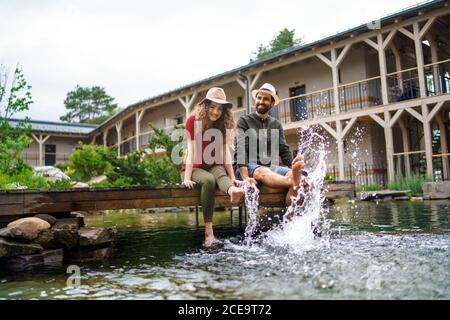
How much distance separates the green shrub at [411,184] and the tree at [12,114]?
34.3 feet

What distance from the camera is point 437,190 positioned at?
9.73m

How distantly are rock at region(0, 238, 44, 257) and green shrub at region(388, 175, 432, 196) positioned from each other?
10.2 m

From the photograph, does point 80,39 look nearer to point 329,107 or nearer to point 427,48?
point 329,107

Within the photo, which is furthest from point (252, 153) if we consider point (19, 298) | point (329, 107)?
point (329, 107)

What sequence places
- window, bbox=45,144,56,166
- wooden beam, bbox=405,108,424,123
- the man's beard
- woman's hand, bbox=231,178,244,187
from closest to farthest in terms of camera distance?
woman's hand, bbox=231,178,244,187 → the man's beard → wooden beam, bbox=405,108,424,123 → window, bbox=45,144,56,166

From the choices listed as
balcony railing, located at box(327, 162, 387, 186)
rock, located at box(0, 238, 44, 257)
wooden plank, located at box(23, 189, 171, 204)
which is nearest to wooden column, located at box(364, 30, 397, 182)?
balcony railing, located at box(327, 162, 387, 186)

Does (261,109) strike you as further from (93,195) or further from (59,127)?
(59,127)

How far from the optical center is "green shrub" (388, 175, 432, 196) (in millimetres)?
10711

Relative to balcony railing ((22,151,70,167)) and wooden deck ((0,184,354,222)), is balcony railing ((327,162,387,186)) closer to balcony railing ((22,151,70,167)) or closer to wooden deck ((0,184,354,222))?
wooden deck ((0,184,354,222))

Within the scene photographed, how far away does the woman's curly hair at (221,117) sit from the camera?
3.98 meters

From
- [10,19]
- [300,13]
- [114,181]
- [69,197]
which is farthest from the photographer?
[300,13]

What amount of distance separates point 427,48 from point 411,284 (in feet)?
49.9

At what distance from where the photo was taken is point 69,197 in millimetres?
3783

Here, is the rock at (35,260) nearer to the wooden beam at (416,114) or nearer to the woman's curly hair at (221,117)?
the woman's curly hair at (221,117)
